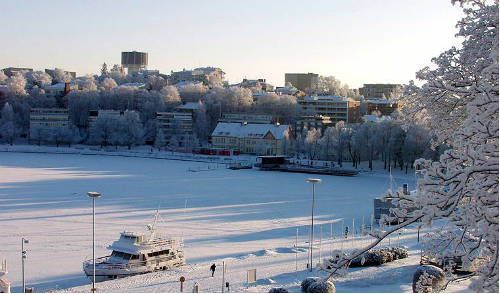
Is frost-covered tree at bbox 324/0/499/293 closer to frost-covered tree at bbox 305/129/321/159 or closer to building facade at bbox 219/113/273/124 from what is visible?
frost-covered tree at bbox 305/129/321/159

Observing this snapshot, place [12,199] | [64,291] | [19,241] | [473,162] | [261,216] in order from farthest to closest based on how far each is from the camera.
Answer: [12,199] < [261,216] < [19,241] < [64,291] < [473,162]

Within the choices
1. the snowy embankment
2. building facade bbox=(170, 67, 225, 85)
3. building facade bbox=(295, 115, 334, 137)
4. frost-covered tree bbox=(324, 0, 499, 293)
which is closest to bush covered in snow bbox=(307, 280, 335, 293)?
frost-covered tree bbox=(324, 0, 499, 293)

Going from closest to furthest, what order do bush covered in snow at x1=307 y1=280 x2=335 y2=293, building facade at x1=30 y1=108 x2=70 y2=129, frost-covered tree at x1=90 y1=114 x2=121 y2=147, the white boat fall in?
1. bush covered in snow at x1=307 y1=280 x2=335 y2=293
2. the white boat
3. frost-covered tree at x1=90 y1=114 x2=121 y2=147
4. building facade at x1=30 y1=108 x2=70 y2=129

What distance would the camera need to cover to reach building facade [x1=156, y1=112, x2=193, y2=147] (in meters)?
70.3

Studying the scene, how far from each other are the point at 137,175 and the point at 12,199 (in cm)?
1312

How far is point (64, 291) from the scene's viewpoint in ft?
43.7

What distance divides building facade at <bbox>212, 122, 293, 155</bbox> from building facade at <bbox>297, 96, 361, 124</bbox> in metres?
16.2

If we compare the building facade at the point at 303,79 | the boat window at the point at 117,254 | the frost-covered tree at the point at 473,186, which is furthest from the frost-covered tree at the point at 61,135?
the building facade at the point at 303,79

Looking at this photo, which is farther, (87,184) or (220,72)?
(220,72)

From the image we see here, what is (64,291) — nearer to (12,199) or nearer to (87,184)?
(12,199)

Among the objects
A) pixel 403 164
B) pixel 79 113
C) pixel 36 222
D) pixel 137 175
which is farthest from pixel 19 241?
pixel 79 113

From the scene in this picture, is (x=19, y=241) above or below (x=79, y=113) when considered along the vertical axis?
below

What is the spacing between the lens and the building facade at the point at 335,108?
78631 millimetres

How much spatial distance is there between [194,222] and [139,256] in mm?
5895
